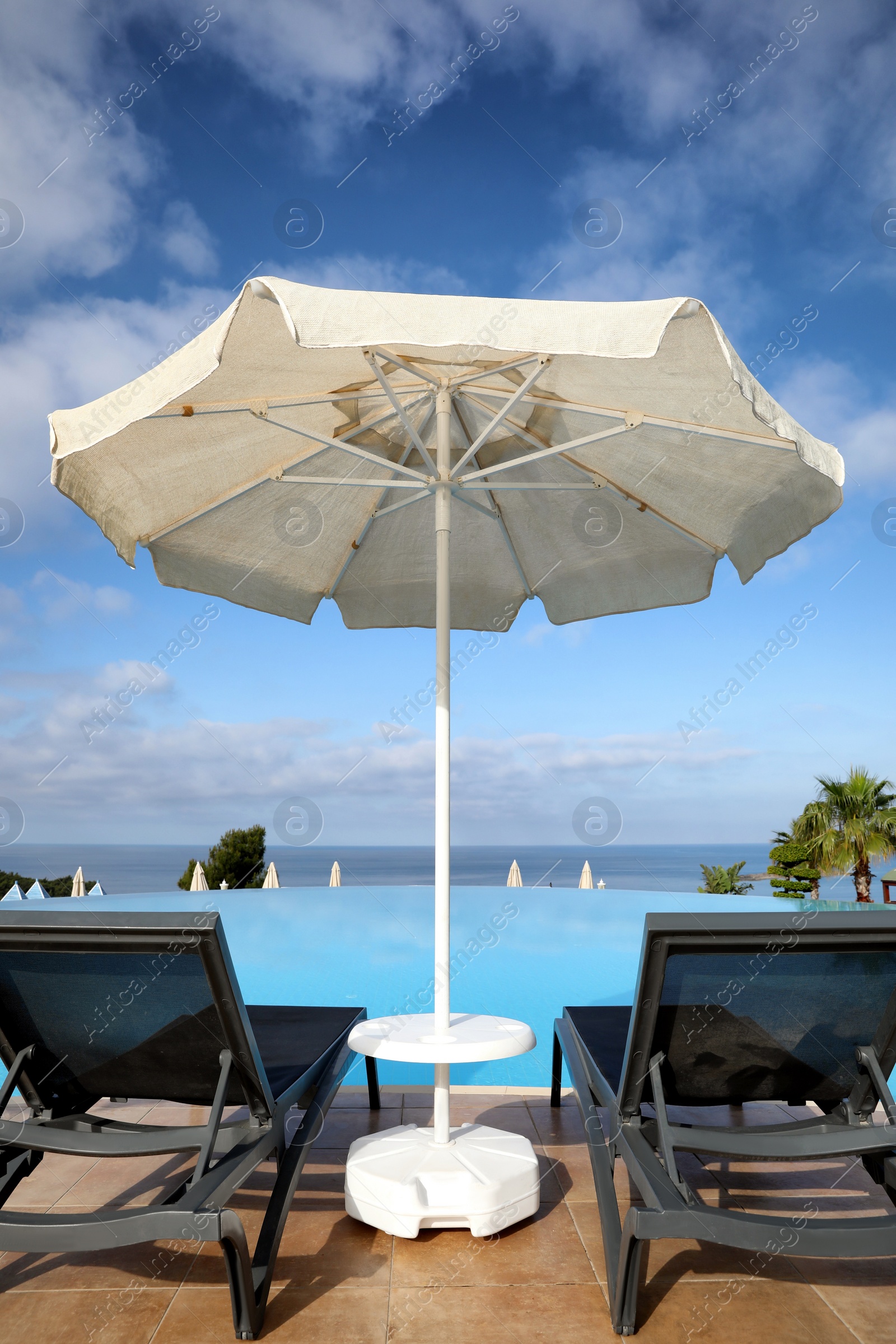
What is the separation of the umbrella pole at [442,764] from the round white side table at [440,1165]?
2 centimetres

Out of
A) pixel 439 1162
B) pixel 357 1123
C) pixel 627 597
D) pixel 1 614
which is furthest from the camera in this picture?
pixel 1 614

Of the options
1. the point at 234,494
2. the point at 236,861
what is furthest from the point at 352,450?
the point at 236,861

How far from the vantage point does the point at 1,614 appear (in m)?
22.7

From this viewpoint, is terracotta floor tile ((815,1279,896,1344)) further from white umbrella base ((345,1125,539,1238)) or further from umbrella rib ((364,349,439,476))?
umbrella rib ((364,349,439,476))

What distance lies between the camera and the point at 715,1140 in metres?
1.87

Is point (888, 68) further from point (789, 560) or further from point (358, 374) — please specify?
point (358, 374)

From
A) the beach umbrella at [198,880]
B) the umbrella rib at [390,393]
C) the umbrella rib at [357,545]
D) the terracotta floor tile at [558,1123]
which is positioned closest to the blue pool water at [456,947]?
the beach umbrella at [198,880]

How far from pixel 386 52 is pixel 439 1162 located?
7012mm

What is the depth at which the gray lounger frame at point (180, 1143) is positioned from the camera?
154 centimetres

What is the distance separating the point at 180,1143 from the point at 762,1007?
1508 mm

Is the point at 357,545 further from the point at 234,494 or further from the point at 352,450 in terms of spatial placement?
the point at 352,450

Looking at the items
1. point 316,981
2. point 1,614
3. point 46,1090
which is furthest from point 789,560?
point 1,614

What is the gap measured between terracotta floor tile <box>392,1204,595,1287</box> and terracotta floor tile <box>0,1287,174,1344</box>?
0.59 meters

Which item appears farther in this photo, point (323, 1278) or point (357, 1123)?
point (357, 1123)
